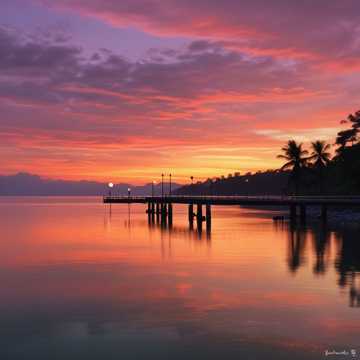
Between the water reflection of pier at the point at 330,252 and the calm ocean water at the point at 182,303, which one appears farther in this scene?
the water reflection of pier at the point at 330,252

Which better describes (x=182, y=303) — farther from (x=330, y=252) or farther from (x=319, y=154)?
(x=319, y=154)

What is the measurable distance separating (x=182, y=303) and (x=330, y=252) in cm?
2371

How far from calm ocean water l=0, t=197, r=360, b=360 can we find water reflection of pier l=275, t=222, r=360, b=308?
120 millimetres

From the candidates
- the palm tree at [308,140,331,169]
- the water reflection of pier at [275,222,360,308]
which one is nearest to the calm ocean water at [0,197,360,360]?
the water reflection of pier at [275,222,360,308]

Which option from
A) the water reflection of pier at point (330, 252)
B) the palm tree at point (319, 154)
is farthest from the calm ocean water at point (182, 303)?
the palm tree at point (319, 154)

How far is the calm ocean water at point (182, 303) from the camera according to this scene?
61.3 ft

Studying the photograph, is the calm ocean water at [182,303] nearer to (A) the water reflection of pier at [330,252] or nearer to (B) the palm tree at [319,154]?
(A) the water reflection of pier at [330,252]

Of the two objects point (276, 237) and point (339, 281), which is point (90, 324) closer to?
point (339, 281)

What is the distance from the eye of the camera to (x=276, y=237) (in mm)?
61312

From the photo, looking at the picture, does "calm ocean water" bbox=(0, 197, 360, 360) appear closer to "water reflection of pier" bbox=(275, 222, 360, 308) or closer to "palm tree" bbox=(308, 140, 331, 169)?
"water reflection of pier" bbox=(275, 222, 360, 308)

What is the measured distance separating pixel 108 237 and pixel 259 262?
31.7m

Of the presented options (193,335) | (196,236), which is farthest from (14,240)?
(193,335)

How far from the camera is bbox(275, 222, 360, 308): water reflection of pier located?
102 ft

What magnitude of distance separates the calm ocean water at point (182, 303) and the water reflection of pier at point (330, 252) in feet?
0.39
